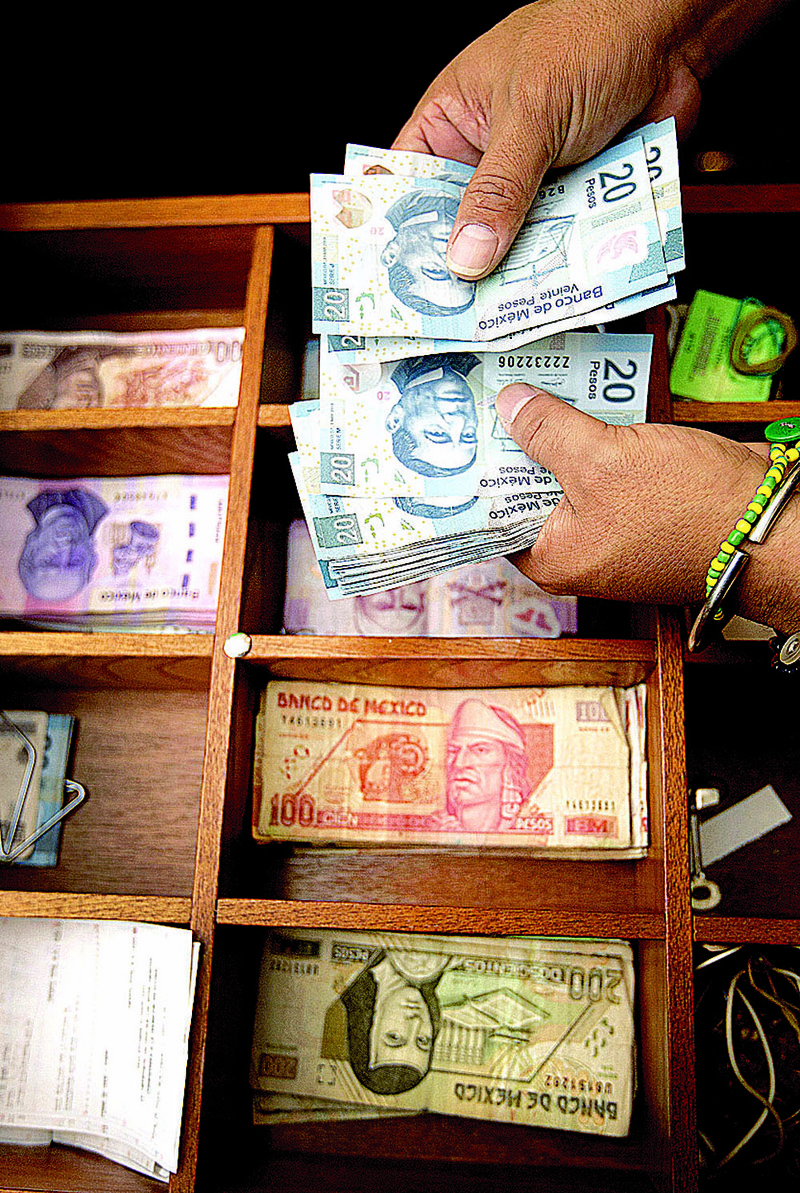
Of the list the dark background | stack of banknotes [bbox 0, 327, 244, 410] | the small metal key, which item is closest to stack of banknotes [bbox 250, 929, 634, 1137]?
the small metal key

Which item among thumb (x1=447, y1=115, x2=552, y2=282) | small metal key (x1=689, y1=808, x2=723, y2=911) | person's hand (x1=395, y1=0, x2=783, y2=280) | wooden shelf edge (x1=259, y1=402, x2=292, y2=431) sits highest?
person's hand (x1=395, y1=0, x2=783, y2=280)

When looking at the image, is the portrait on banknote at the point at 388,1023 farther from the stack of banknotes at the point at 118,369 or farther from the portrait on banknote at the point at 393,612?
the stack of banknotes at the point at 118,369

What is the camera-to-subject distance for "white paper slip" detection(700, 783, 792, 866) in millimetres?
1339

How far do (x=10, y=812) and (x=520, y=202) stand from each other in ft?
3.91

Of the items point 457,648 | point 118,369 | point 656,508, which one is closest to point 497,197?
point 656,508

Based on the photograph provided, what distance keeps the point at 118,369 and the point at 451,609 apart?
0.72 m

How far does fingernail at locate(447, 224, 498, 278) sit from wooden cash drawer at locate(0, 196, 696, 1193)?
0.35m

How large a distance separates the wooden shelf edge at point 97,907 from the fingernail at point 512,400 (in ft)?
2.51

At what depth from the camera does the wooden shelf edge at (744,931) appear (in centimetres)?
108

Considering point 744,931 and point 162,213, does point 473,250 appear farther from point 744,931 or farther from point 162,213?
point 744,931

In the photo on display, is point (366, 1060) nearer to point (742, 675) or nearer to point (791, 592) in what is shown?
point (742, 675)

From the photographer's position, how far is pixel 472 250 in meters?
1.04

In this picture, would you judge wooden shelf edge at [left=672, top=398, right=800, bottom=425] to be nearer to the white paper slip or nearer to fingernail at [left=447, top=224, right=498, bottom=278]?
fingernail at [left=447, top=224, right=498, bottom=278]

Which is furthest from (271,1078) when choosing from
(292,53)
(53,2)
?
(53,2)
